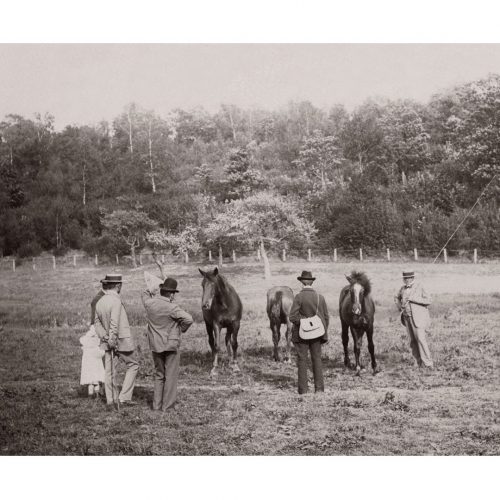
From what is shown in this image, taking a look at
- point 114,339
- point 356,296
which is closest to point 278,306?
point 356,296

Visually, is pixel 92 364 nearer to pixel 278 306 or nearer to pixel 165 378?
pixel 165 378

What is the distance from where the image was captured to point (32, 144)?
10125mm

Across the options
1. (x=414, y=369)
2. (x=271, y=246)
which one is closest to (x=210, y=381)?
(x=271, y=246)

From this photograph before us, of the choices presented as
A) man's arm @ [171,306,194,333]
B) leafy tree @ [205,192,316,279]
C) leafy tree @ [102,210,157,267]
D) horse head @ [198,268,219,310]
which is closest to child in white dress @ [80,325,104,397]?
man's arm @ [171,306,194,333]

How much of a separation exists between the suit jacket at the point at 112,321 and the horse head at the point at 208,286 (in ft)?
4.29

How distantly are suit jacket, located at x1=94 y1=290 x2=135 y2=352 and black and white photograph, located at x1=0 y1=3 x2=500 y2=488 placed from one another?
1.32 m

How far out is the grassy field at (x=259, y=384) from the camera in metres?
7.54

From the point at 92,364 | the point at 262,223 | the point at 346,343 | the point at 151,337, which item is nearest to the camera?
the point at 151,337

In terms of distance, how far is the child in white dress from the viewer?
835 cm

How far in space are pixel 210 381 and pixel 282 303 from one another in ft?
6.12

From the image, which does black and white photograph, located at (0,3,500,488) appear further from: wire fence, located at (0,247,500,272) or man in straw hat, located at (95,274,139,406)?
man in straw hat, located at (95,274,139,406)

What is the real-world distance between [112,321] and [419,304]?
4837mm

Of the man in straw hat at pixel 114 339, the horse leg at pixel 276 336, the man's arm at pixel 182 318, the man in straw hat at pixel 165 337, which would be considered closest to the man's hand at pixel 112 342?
the man in straw hat at pixel 114 339

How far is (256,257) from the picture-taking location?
9836mm
